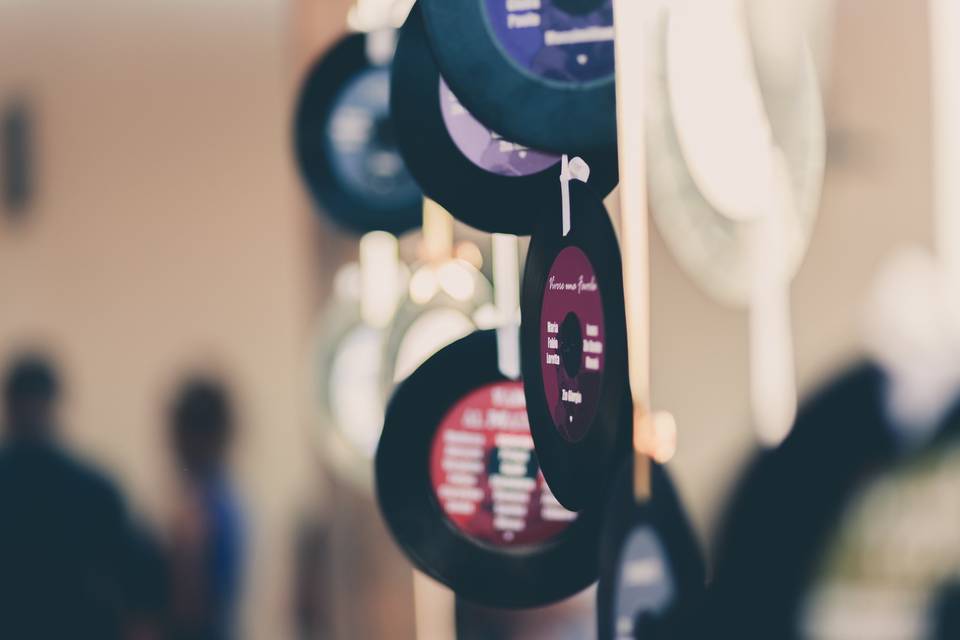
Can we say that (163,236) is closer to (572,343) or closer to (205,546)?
(205,546)

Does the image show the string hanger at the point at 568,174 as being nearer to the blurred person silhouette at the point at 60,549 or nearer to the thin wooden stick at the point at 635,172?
the thin wooden stick at the point at 635,172

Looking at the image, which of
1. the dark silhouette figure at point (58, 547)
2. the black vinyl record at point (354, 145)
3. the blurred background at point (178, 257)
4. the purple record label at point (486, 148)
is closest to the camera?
the purple record label at point (486, 148)

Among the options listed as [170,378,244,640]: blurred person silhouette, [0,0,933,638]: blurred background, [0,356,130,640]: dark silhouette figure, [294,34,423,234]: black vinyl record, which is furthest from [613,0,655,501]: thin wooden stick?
[0,0,933,638]: blurred background

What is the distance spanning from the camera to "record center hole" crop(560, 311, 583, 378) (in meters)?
1.04

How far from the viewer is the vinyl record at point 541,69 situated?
3.44 feet

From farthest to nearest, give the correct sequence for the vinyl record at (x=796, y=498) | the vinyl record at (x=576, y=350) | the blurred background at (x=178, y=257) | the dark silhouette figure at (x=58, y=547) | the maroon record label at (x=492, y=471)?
the blurred background at (x=178, y=257)
the dark silhouette figure at (x=58, y=547)
the maroon record label at (x=492, y=471)
the vinyl record at (x=576, y=350)
the vinyl record at (x=796, y=498)

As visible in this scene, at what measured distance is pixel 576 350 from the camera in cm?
104

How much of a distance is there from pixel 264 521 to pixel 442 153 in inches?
175

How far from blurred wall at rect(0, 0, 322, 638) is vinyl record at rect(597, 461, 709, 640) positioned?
14.7ft

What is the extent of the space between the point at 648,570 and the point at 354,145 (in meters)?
1.20

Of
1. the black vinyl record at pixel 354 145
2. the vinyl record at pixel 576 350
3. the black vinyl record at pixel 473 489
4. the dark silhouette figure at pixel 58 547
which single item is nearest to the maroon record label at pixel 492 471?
the black vinyl record at pixel 473 489

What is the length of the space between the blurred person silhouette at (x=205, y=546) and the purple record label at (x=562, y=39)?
3668mm

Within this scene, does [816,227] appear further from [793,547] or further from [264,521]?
[264,521]

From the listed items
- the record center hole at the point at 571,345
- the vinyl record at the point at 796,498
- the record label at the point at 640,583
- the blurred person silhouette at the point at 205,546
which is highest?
the record center hole at the point at 571,345
